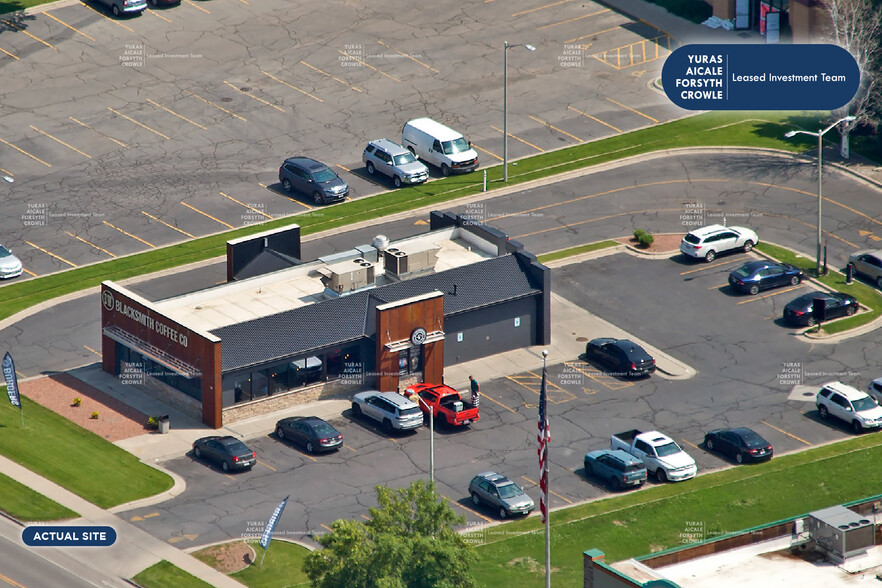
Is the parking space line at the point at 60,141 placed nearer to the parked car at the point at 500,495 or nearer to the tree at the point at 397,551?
the parked car at the point at 500,495

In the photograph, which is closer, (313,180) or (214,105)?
(313,180)

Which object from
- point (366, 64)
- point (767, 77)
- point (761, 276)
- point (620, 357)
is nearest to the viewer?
point (620, 357)

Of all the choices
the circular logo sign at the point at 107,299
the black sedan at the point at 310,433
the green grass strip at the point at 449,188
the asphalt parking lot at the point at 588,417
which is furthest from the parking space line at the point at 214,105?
the black sedan at the point at 310,433

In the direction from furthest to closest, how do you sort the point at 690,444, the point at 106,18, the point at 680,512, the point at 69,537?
the point at 106,18
the point at 690,444
the point at 680,512
the point at 69,537

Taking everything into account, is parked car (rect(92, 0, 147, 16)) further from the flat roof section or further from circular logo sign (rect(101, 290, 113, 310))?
the flat roof section

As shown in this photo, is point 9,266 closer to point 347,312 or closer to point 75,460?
point 75,460

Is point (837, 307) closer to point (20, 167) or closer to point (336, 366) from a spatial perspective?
point (336, 366)

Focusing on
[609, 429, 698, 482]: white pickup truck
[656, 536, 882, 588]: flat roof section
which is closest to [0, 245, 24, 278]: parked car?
[609, 429, 698, 482]: white pickup truck

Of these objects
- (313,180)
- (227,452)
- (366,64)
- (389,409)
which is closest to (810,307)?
(389,409)
